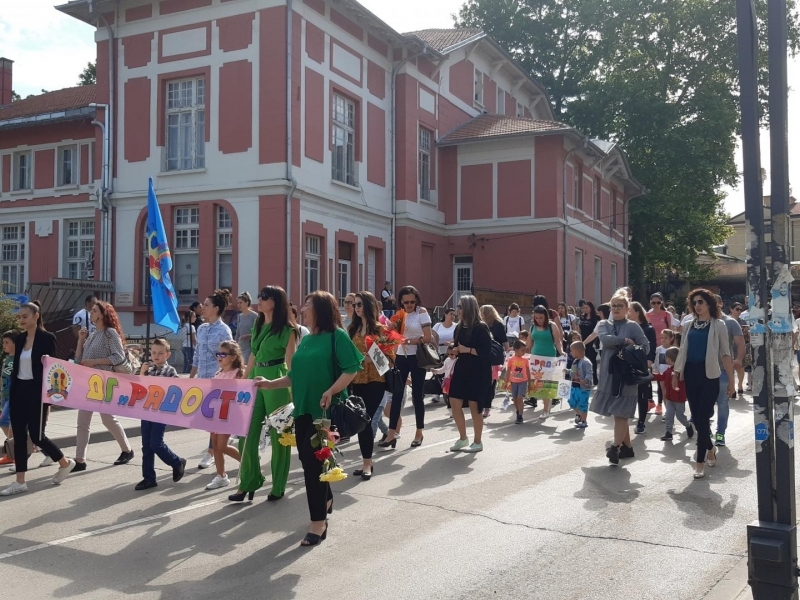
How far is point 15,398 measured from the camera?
7.91m

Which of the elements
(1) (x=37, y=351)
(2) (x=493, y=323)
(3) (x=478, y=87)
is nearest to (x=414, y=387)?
(2) (x=493, y=323)

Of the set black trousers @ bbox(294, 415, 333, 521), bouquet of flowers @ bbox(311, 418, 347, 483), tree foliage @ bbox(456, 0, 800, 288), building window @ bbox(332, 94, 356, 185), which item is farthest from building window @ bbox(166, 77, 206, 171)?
tree foliage @ bbox(456, 0, 800, 288)

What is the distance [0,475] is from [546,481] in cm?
564

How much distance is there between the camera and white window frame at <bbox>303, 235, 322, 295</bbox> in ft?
76.6

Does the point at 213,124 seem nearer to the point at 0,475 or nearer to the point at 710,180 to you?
the point at 0,475

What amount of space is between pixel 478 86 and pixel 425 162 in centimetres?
575

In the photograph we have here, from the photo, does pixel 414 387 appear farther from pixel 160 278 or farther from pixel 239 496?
pixel 160 278

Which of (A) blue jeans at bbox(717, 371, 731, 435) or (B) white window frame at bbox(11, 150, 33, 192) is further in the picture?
(B) white window frame at bbox(11, 150, 33, 192)

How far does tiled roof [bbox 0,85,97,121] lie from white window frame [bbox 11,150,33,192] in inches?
51.5

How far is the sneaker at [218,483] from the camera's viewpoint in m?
7.86

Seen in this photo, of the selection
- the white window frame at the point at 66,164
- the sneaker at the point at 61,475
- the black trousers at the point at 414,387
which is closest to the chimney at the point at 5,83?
the white window frame at the point at 66,164

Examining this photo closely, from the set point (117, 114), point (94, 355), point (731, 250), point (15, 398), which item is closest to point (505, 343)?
point (94, 355)

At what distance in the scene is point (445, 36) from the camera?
105 feet

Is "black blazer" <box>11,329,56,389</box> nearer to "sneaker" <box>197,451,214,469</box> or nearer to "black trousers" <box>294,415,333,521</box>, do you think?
"sneaker" <box>197,451,214,469</box>
